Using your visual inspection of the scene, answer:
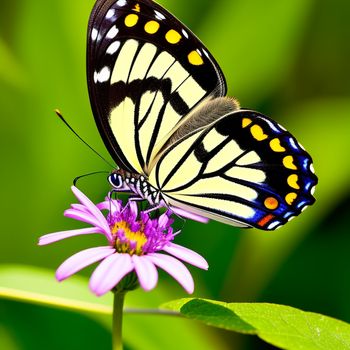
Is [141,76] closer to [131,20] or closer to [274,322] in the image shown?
[131,20]

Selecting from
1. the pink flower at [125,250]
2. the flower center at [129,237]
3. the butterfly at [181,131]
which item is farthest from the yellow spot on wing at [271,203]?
the flower center at [129,237]

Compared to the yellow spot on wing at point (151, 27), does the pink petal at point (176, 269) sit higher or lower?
lower

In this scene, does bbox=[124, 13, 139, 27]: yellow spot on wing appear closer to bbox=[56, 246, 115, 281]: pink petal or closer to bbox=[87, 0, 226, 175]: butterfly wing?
bbox=[87, 0, 226, 175]: butterfly wing

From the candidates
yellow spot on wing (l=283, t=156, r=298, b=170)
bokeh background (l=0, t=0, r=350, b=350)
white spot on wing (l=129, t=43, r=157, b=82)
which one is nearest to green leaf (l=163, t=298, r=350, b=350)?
yellow spot on wing (l=283, t=156, r=298, b=170)

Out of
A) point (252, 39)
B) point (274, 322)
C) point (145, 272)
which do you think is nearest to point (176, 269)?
point (145, 272)

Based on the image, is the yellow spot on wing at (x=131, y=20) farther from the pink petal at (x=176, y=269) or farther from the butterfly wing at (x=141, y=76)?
the pink petal at (x=176, y=269)
